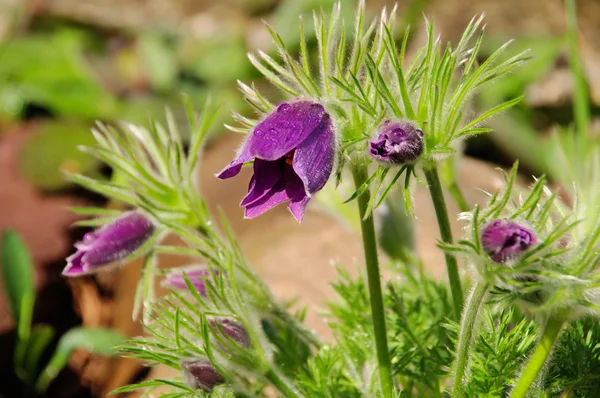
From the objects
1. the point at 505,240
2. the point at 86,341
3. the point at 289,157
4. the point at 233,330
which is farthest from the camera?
the point at 86,341

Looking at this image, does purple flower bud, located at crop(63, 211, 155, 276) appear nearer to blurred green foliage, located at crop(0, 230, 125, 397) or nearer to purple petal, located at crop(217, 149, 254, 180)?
purple petal, located at crop(217, 149, 254, 180)

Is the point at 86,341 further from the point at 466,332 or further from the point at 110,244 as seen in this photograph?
the point at 466,332

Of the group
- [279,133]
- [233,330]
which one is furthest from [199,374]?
[279,133]

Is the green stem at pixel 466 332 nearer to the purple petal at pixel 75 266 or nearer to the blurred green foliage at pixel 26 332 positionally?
the purple petal at pixel 75 266

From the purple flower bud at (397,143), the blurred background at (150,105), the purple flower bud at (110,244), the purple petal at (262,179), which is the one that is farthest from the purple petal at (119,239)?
the blurred background at (150,105)

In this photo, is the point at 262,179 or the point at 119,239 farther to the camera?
the point at 119,239

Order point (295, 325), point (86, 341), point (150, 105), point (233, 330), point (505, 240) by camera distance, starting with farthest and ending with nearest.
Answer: point (150, 105)
point (86, 341)
point (295, 325)
point (233, 330)
point (505, 240)
